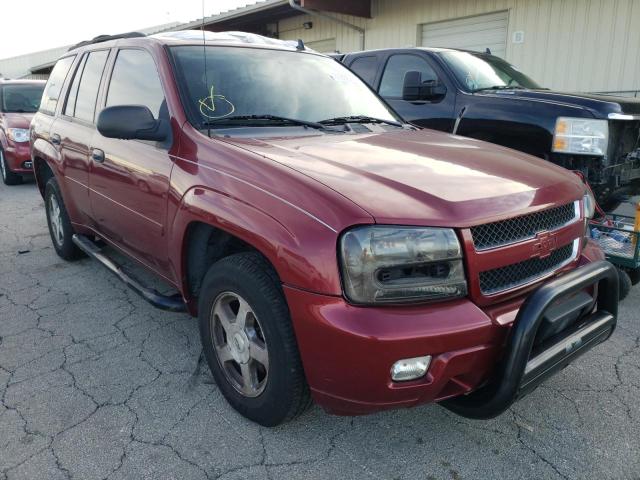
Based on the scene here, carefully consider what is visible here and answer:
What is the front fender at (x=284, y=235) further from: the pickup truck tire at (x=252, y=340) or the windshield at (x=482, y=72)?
the windshield at (x=482, y=72)

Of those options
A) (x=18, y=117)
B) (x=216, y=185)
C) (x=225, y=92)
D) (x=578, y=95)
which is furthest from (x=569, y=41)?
(x=18, y=117)

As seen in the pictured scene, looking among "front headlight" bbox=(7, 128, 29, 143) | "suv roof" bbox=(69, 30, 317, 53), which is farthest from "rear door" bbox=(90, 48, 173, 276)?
"front headlight" bbox=(7, 128, 29, 143)

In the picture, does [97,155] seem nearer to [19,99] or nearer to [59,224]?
[59,224]

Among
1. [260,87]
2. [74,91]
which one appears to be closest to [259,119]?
[260,87]

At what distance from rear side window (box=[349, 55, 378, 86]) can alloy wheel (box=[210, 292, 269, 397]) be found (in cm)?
431

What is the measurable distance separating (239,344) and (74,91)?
9.61ft

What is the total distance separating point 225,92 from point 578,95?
3547mm

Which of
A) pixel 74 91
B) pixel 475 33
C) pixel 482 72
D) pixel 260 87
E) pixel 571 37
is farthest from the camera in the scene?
pixel 475 33

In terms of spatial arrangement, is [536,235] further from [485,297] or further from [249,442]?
[249,442]

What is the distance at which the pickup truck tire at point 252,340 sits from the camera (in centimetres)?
207

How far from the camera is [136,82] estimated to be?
10.6 feet

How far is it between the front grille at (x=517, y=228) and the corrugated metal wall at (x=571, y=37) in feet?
23.9

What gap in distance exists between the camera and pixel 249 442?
7.70 ft

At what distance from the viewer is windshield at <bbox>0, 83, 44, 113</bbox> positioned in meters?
9.30
